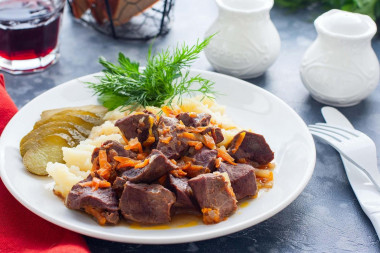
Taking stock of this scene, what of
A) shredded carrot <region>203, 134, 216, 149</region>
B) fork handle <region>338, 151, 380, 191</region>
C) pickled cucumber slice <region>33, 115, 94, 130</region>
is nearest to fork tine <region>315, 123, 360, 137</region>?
fork handle <region>338, 151, 380, 191</region>

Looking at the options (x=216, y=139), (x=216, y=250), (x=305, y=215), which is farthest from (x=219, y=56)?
(x=216, y=250)

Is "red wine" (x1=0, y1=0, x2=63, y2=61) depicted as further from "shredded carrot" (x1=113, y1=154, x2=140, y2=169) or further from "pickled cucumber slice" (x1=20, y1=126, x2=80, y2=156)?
"shredded carrot" (x1=113, y1=154, x2=140, y2=169)

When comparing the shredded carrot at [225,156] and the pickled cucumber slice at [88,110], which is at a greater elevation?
the shredded carrot at [225,156]

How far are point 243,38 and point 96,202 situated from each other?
8.59 ft

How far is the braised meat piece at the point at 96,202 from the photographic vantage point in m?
3.33

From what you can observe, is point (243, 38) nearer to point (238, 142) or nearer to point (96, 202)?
point (238, 142)

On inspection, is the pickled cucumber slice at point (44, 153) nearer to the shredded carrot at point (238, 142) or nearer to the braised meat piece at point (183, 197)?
the braised meat piece at point (183, 197)

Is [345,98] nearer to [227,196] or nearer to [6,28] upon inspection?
[227,196]

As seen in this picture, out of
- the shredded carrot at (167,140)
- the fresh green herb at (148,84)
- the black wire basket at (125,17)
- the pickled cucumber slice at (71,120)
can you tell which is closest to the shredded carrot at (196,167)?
the shredded carrot at (167,140)

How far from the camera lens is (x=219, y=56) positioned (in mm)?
5465

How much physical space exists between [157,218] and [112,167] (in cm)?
51

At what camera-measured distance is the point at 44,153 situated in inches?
156

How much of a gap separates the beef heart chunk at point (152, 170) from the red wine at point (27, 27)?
2.55 meters

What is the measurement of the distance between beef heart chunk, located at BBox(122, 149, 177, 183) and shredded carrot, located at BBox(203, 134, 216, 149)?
1.18 ft
